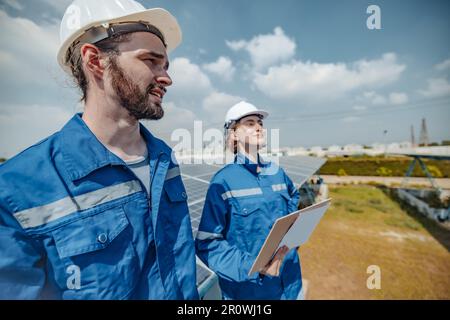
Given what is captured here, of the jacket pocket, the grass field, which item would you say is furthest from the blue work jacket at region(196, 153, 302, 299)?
the grass field

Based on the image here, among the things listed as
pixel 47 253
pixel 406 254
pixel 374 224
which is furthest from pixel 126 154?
pixel 374 224

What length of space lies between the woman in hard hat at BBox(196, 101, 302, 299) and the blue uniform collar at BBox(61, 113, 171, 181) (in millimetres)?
1009

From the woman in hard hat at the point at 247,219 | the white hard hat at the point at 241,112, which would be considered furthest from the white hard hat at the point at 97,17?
the woman in hard hat at the point at 247,219

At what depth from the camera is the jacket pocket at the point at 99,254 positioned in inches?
37.7

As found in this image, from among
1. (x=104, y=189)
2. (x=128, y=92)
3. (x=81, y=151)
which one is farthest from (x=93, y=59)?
(x=104, y=189)

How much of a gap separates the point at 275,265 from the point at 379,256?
6.23 meters

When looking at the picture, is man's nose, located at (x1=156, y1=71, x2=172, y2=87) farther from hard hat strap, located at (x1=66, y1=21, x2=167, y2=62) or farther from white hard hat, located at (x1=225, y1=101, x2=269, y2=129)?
white hard hat, located at (x1=225, y1=101, x2=269, y2=129)

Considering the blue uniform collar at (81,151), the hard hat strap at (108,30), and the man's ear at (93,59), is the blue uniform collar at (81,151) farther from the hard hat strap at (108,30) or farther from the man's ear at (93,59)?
the hard hat strap at (108,30)

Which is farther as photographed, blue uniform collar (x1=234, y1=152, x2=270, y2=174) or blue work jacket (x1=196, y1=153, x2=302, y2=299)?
blue uniform collar (x1=234, y1=152, x2=270, y2=174)

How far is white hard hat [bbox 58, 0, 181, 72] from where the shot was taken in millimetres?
1260

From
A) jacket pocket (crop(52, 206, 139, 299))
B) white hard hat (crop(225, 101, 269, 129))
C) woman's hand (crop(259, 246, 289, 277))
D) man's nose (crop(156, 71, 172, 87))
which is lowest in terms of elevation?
woman's hand (crop(259, 246, 289, 277))

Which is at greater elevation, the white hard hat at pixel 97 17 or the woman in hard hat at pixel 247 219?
the white hard hat at pixel 97 17

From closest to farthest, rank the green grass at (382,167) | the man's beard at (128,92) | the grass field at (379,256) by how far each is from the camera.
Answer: the man's beard at (128,92) → the grass field at (379,256) → the green grass at (382,167)

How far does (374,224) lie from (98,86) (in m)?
10.5
